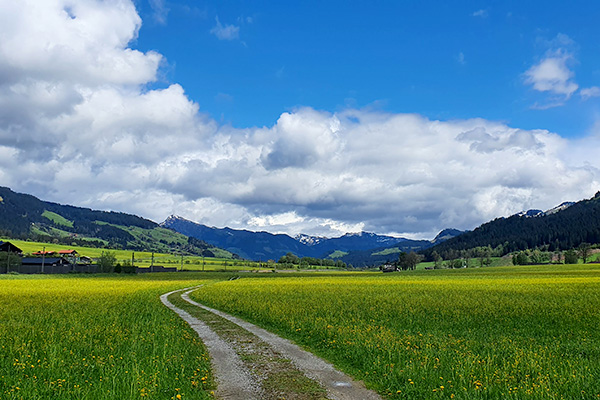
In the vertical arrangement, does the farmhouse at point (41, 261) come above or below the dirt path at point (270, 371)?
below

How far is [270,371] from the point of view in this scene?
650 inches

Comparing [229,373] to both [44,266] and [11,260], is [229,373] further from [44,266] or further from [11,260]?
[44,266]

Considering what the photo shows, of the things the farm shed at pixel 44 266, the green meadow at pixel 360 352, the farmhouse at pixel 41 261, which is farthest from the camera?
the farmhouse at pixel 41 261

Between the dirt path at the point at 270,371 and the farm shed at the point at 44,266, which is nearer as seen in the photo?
the dirt path at the point at 270,371

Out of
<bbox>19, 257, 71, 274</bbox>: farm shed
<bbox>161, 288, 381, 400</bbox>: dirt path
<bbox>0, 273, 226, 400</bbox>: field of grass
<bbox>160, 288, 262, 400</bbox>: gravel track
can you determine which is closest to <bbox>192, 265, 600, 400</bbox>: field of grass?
<bbox>161, 288, 381, 400</bbox>: dirt path

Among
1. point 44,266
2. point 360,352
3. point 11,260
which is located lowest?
point 44,266

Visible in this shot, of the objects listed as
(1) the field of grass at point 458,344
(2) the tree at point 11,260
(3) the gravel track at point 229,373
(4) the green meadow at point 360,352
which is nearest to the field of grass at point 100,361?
(4) the green meadow at point 360,352

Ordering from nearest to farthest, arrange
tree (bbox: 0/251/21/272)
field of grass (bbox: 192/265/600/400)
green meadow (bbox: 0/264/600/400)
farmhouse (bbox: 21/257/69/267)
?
green meadow (bbox: 0/264/600/400) < field of grass (bbox: 192/265/600/400) < tree (bbox: 0/251/21/272) < farmhouse (bbox: 21/257/69/267)

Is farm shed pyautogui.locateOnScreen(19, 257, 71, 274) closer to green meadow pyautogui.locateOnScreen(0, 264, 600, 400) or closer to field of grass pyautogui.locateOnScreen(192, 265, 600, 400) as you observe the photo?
green meadow pyautogui.locateOnScreen(0, 264, 600, 400)

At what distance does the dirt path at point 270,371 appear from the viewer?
535 inches

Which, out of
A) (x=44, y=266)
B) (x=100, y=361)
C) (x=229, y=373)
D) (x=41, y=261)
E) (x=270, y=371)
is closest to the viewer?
(x=229, y=373)

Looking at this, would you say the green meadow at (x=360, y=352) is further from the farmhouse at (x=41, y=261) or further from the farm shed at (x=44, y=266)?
the farmhouse at (x=41, y=261)

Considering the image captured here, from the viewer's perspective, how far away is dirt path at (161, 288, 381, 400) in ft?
44.6

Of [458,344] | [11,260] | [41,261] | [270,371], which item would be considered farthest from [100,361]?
[41,261]
